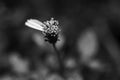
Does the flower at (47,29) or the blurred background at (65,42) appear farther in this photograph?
the blurred background at (65,42)

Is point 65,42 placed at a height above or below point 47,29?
above

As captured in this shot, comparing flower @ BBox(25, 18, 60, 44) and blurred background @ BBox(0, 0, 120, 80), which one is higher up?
blurred background @ BBox(0, 0, 120, 80)

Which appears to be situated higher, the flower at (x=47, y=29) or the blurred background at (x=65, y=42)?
the blurred background at (x=65, y=42)

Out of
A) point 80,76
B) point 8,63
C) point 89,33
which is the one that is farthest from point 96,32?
point 8,63

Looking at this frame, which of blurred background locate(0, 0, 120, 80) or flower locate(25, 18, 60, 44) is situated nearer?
flower locate(25, 18, 60, 44)

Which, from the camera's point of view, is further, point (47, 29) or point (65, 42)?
point (65, 42)

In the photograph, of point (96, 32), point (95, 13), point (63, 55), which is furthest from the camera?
point (95, 13)

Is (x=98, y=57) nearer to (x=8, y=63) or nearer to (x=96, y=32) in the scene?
(x=96, y=32)

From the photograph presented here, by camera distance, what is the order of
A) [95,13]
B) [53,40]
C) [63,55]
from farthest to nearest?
[95,13] → [63,55] → [53,40]
